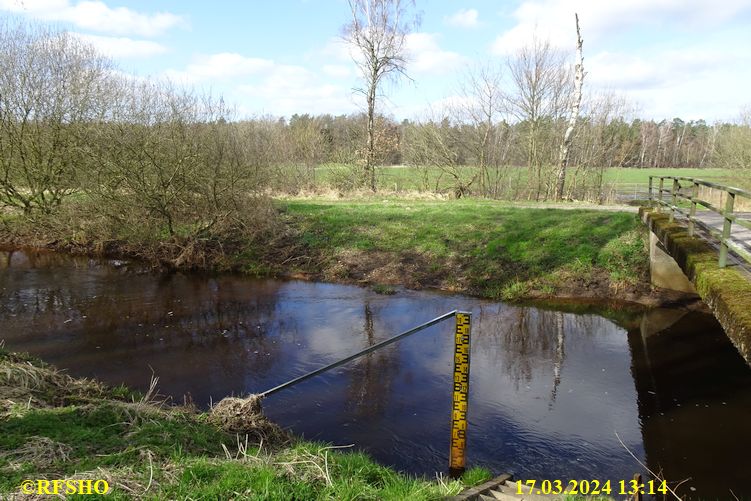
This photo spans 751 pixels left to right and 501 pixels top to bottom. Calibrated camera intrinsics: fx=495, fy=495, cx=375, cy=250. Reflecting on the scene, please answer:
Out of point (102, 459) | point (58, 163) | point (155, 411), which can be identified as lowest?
point (155, 411)

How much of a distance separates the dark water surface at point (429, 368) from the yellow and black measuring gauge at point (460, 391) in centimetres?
39

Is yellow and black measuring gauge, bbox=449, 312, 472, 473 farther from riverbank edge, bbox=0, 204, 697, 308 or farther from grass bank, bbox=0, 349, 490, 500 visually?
riverbank edge, bbox=0, 204, 697, 308

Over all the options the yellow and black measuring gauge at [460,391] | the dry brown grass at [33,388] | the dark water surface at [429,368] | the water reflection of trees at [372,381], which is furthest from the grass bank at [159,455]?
the water reflection of trees at [372,381]

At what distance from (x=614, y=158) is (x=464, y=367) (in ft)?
92.9

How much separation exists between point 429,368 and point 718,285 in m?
4.76

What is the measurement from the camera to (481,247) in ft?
53.3

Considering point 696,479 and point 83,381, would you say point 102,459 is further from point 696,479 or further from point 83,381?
point 696,479

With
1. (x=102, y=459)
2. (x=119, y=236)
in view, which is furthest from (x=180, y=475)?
(x=119, y=236)

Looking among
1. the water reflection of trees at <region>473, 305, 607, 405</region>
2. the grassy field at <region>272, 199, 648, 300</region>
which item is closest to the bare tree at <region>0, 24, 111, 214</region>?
the grassy field at <region>272, 199, 648, 300</region>

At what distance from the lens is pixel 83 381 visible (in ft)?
23.0

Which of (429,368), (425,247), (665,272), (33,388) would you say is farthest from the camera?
(425,247)

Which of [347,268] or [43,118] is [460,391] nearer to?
[347,268]

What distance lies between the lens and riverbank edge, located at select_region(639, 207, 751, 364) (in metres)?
4.81

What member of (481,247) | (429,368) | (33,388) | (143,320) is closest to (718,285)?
(429,368)
